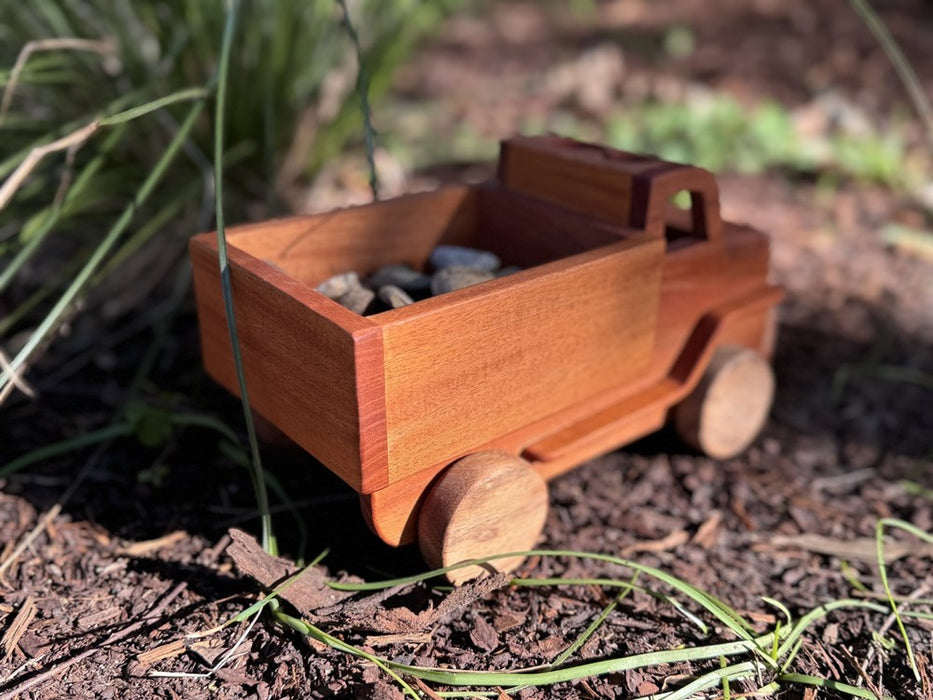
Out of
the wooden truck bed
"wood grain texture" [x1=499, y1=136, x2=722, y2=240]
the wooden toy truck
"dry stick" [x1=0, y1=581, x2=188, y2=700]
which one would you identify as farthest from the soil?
"wood grain texture" [x1=499, y1=136, x2=722, y2=240]

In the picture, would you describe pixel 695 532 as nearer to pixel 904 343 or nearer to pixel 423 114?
pixel 904 343

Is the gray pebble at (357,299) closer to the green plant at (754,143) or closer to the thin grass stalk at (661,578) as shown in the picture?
the thin grass stalk at (661,578)

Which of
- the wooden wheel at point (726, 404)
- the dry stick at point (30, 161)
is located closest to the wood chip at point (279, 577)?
the dry stick at point (30, 161)

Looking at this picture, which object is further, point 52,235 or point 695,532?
point 52,235

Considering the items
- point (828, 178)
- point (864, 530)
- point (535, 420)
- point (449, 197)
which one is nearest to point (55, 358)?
point (449, 197)

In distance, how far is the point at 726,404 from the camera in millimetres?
1435

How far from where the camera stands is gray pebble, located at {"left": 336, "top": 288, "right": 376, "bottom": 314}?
3.83 ft

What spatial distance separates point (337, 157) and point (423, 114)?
686 mm

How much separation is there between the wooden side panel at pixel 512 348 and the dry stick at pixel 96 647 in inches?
14.3

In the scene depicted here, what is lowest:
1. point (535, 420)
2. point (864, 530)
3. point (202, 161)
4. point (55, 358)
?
point (864, 530)

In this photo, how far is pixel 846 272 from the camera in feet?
7.00

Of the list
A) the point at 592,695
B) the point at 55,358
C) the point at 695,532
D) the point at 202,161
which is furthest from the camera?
the point at 202,161

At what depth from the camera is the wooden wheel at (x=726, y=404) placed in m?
1.40

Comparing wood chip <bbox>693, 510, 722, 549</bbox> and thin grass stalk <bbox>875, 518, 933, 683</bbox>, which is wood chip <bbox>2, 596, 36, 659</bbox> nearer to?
wood chip <bbox>693, 510, 722, 549</bbox>
